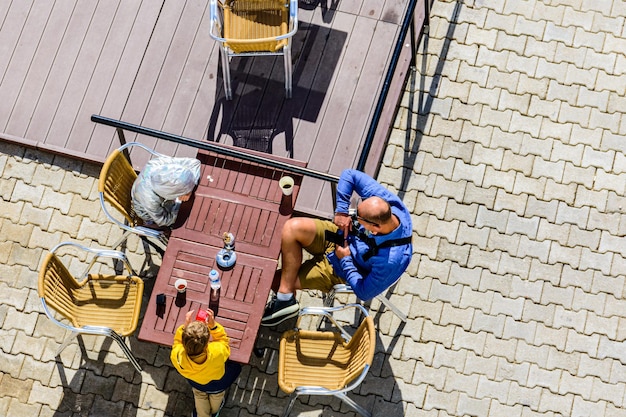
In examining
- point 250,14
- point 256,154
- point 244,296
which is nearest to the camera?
point 244,296

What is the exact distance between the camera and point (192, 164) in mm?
6543

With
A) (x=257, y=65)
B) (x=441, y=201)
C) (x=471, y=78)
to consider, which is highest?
(x=471, y=78)

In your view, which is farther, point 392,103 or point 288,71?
point 392,103

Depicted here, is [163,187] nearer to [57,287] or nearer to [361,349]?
[57,287]

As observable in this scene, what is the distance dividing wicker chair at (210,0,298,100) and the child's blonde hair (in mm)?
2827

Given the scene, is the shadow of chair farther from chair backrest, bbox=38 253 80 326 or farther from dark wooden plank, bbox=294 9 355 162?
chair backrest, bbox=38 253 80 326

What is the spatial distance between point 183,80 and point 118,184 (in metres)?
1.61

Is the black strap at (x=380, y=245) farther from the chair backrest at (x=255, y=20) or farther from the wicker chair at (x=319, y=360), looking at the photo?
the chair backrest at (x=255, y=20)

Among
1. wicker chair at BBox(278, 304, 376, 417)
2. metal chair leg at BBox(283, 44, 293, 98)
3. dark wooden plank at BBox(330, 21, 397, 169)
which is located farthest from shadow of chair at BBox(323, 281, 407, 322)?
metal chair leg at BBox(283, 44, 293, 98)

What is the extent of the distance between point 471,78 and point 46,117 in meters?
4.19

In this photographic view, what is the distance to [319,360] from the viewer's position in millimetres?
6359

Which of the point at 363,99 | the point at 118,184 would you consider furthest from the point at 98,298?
the point at 363,99

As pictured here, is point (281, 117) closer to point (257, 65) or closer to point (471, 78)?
point (257, 65)

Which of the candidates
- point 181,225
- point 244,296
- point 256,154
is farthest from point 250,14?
point 244,296
